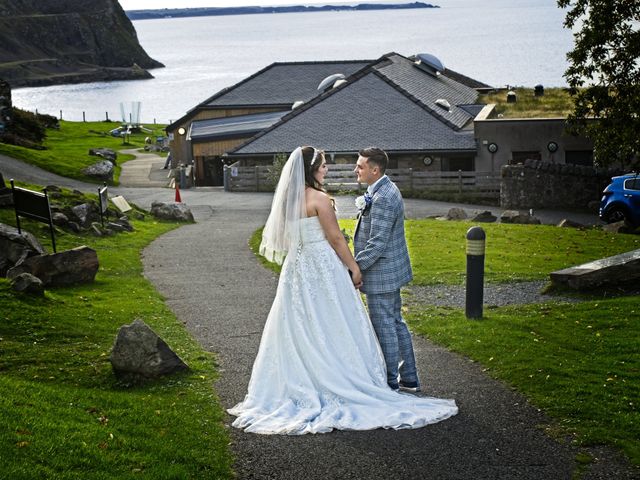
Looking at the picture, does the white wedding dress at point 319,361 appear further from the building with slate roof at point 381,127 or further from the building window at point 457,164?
the building window at point 457,164

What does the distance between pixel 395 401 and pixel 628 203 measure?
979 inches

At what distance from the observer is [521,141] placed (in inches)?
1848

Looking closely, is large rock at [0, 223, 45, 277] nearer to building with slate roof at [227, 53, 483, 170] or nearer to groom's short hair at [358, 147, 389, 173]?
groom's short hair at [358, 147, 389, 173]

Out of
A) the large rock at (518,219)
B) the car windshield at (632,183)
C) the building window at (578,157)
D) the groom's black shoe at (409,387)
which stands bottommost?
the large rock at (518,219)

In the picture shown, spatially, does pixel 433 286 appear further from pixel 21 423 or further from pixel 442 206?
pixel 442 206

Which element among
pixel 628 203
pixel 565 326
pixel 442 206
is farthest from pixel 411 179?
pixel 565 326

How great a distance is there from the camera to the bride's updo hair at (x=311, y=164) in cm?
1012

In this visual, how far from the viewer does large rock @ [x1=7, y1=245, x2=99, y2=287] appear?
1711 cm

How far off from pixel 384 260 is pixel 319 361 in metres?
1.24

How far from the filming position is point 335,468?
323 inches

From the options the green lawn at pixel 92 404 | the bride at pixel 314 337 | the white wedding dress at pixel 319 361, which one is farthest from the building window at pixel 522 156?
the white wedding dress at pixel 319 361

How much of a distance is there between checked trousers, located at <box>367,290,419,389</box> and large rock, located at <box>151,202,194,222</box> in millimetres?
23626

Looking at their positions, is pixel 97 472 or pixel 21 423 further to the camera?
pixel 21 423

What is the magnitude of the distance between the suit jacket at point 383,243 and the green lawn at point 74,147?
1510 inches
